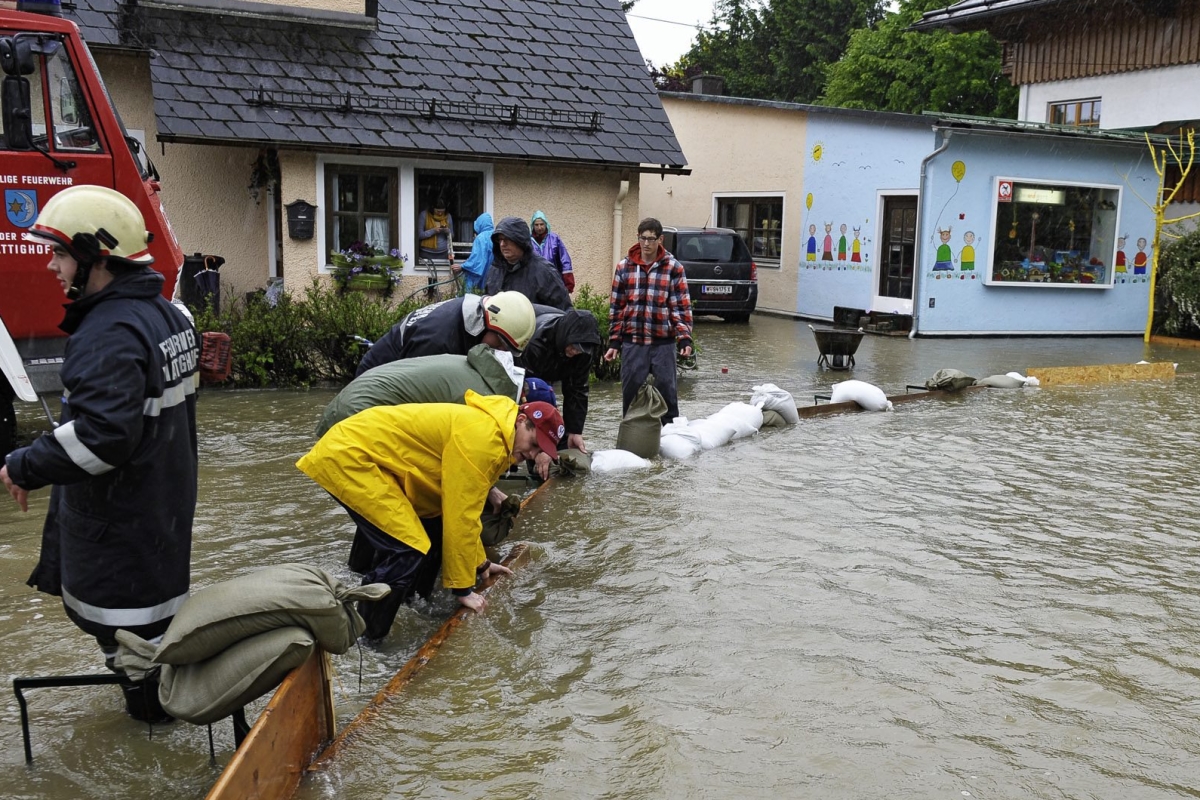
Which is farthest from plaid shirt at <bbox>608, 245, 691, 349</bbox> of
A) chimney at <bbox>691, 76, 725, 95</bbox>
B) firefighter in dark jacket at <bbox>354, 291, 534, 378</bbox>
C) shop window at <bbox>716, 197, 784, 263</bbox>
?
chimney at <bbox>691, 76, 725, 95</bbox>

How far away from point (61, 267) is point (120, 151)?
479 cm

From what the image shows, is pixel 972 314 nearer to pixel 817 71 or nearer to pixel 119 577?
pixel 119 577

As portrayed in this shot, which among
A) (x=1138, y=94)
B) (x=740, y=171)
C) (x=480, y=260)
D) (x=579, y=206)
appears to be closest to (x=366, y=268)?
(x=579, y=206)

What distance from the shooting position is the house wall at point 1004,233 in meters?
18.9

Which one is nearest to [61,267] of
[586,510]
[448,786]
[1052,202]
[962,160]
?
[448,786]

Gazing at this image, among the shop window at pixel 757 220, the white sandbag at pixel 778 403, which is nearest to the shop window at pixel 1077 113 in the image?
the shop window at pixel 757 220

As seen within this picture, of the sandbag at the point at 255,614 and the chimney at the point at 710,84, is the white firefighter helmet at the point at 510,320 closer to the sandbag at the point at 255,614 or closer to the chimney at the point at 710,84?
the sandbag at the point at 255,614

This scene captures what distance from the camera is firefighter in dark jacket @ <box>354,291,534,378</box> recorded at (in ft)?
18.2

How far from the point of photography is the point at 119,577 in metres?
3.56

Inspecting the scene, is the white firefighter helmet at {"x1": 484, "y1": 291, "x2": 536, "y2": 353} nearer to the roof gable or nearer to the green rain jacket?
the green rain jacket

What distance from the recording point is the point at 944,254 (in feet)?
62.5

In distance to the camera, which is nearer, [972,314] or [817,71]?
[972,314]

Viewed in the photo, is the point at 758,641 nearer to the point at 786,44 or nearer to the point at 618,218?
the point at 618,218

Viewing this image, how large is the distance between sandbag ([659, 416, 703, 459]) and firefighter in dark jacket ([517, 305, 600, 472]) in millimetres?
1361
